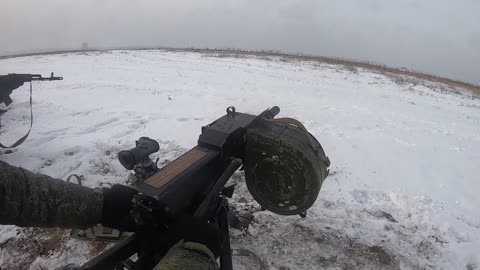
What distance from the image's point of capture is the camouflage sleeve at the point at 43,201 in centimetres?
201

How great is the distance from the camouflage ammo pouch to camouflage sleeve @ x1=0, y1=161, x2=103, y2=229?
1.45m

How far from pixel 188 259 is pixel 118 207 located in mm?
707

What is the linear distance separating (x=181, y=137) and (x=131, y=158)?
11.2 ft

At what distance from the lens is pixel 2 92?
7086 millimetres

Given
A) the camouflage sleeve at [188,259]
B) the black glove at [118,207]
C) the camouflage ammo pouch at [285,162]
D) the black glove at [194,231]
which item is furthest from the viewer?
the camouflage ammo pouch at [285,162]

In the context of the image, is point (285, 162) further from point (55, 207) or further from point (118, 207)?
point (55, 207)

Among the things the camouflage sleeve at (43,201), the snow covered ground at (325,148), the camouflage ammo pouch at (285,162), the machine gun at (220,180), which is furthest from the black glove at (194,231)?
the snow covered ground at (325,148)

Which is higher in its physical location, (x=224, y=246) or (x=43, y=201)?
(x=43, y=201)

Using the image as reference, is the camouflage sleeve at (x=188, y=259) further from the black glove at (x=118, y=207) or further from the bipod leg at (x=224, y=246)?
the bipod leg at (x=224, y=246)

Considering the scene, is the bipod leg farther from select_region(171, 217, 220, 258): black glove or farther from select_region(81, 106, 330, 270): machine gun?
select_region(171, 217, 220, 258): black glove

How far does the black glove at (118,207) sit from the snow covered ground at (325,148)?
194 cm

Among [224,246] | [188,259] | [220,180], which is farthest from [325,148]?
[188,259]

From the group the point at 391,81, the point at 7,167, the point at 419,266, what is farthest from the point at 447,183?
the point at 391,81

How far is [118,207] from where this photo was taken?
92.0 inches
